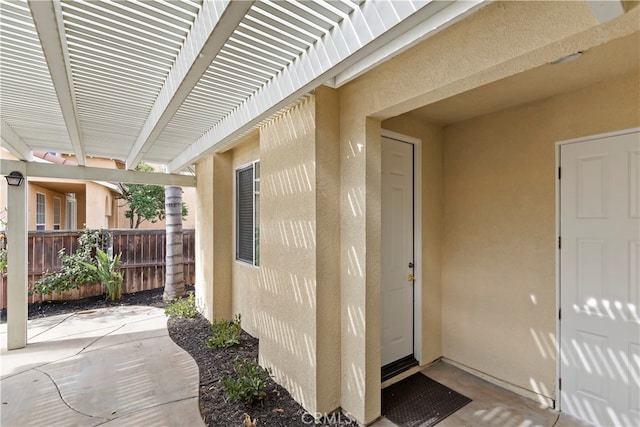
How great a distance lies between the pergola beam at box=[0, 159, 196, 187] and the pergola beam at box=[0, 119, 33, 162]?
147mm

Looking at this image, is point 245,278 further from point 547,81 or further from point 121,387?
point 547,81

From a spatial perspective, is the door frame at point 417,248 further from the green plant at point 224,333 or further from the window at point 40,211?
the window at point 40,211

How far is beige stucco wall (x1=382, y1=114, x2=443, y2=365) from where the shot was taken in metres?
3.44

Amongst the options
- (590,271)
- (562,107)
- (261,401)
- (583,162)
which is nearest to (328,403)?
(261,401)

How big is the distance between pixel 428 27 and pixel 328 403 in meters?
2.91

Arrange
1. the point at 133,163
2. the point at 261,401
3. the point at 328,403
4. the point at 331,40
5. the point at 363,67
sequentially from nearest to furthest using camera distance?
the point at 331,40 < the point at 363,67 < the point at 328,403 < the point at 261,401 < the point at 133,163

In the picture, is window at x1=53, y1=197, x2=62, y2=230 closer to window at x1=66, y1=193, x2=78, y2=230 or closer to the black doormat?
window at x1=66, y1=193, x2=78, y2=230

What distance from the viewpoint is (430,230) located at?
11.5ft

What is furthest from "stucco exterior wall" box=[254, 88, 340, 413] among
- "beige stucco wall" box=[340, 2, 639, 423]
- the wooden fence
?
the wooden fence

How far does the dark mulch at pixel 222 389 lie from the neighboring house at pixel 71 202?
4139mm

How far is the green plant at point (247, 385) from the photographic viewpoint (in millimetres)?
2787

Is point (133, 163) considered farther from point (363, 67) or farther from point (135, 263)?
point (363, 67)

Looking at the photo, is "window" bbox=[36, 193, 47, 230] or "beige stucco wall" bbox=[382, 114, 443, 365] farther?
"window" bbox=[36, 193, 47, 230]

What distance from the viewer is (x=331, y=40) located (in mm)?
1866
